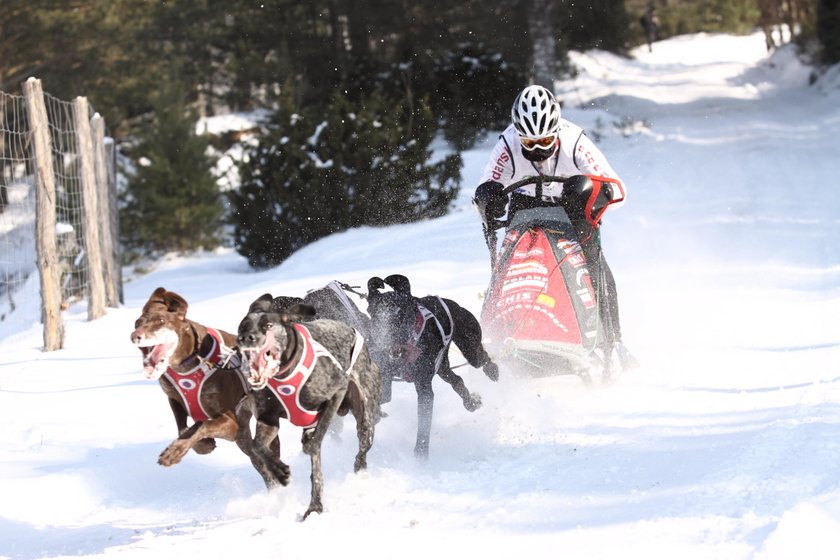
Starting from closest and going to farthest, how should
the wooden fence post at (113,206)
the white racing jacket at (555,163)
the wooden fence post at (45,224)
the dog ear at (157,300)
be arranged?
the dog ear at (157,300), the white racing jacket at (555,163), the wooden fence post at (45,224), the wooden fence post at (113,206)

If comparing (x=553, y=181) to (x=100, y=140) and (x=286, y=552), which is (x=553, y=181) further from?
(x=100, y=140)

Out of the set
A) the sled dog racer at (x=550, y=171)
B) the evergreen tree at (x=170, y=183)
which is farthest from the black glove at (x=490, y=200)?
the evergreen tree at (x=170, y=183)

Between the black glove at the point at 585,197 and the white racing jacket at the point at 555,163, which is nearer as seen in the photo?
the black glove at the point at 585,197

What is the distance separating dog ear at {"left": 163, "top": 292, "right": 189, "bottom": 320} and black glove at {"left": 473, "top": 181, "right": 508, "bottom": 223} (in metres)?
2.98

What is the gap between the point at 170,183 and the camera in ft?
73.5

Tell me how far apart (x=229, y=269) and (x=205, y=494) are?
13.3 metres

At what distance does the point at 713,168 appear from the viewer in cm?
2023

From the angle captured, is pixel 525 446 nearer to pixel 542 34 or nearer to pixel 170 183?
pixel 170 183

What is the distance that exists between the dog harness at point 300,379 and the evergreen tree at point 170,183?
17230 mm

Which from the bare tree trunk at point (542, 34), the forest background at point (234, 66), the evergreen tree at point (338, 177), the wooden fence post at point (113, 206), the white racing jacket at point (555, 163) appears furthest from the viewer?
the bare tree trunk at point (542, 34)

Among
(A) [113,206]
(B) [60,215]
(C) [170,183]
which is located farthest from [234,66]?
(B) [60,215]

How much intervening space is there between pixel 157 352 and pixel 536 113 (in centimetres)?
329

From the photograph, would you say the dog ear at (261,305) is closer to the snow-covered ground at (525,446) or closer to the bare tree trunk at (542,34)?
the snow-covered ground at (525,446)

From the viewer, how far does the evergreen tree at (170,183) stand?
878 inches
